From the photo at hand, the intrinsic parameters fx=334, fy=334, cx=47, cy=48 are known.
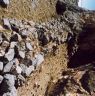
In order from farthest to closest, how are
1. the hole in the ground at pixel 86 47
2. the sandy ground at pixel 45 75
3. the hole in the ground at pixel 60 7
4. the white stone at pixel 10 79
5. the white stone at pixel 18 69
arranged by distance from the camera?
the hole in the ground at pixel 60 7 → the hole in the ground at pixel 86 47 → the sandy ground at pixel 45 75 → the white stone at pixel 18 69 → the white stone at pixel 10 79

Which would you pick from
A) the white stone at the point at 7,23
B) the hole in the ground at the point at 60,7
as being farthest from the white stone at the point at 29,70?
the hole in the ground at the point at 60,7

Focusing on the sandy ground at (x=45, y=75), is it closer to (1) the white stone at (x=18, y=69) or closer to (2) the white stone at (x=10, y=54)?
(1) the white stone at (x=18, y=69)

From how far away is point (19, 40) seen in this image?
374cm

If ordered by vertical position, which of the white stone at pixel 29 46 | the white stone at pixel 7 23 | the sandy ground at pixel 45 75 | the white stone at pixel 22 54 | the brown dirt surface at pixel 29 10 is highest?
the brown dirt surface at pixel 29 10

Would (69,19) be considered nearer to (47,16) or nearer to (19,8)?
(47,16)

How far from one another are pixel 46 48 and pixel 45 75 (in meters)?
0.33

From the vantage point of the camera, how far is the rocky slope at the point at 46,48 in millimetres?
3527

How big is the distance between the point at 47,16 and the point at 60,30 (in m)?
0.32

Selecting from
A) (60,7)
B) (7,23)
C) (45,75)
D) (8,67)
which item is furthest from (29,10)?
(8,67)

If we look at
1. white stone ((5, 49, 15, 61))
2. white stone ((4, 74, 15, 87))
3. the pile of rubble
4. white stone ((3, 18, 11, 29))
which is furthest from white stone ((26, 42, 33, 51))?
white stone ((4, 74, 15, 87))

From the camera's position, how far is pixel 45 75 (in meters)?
3.98

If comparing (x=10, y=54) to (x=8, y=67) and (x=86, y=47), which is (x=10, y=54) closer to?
(x=8, y=67)

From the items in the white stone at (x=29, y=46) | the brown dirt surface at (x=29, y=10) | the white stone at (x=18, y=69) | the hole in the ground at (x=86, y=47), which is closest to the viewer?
the white stone at (x=18, y=69)

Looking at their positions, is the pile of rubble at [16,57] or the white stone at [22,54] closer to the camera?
the pile of rubble at [16,57]
